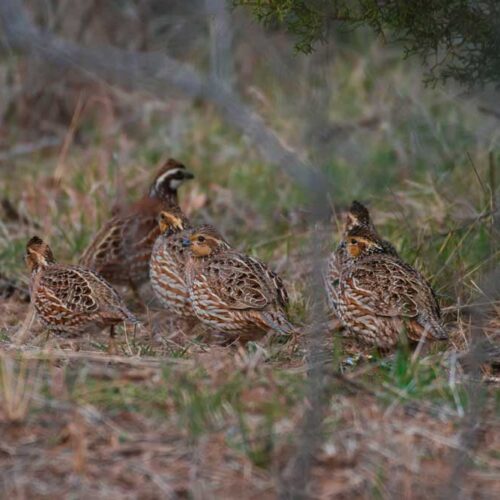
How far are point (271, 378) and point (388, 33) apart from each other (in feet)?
24.4

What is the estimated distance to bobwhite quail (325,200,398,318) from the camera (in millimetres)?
7012

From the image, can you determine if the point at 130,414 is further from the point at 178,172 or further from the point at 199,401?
the point at 178,172

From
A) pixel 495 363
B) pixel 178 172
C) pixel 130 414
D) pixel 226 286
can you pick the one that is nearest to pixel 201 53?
pixel 178 172

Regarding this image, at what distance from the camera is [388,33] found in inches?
472

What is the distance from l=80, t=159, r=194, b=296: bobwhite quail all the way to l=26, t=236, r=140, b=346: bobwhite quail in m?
1.12

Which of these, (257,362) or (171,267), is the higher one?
(257,362)

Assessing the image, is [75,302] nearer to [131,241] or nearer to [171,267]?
[171,267]

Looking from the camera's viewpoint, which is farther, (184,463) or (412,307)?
(412,307)

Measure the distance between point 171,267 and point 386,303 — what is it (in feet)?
6.13

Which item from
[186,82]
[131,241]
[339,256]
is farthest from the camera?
[131,241]

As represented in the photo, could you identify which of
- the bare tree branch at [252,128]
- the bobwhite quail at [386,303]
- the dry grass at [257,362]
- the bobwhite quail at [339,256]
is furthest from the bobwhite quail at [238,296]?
the bare tree branch at [252,128]

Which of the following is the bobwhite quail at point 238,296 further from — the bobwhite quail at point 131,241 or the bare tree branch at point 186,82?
the bare tree branch at point 186,82

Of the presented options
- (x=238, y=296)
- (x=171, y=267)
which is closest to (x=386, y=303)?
(x=238, y=296)

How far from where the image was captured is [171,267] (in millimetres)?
7746
